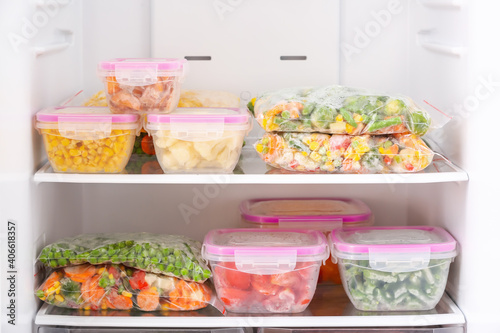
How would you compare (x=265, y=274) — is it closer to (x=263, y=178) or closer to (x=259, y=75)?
(x=263, y=178)

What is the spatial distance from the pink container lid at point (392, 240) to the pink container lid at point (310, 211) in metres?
0.12

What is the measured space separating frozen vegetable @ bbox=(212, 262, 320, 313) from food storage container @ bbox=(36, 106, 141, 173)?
1.14ft

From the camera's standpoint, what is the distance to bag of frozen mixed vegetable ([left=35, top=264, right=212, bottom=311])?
1532mm

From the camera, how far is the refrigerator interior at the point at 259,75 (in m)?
1.50

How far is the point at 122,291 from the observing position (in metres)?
1.53

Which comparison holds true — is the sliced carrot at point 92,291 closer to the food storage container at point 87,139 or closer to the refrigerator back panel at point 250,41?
the food storage container at point 87,139

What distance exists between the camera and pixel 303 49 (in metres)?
1.84

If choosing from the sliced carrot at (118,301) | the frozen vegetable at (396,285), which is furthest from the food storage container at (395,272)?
the sliced carrot at (118,301)

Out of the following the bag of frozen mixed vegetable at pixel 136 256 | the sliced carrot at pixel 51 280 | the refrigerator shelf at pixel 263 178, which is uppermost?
the refrigerator shelf at pixel 263 178

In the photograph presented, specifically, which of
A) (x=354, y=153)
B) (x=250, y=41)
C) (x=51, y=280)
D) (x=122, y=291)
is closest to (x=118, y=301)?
(x=122, y=291)

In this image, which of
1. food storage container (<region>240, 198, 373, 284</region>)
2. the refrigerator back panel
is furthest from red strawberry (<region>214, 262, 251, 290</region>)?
the refrigerator back panel

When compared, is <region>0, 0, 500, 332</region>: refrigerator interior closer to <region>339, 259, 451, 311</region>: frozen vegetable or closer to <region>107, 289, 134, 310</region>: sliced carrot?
<region>339, 259, 451, 311</region>: frozen vegetable

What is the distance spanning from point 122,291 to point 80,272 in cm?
11

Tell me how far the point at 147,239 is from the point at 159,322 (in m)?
0.22
